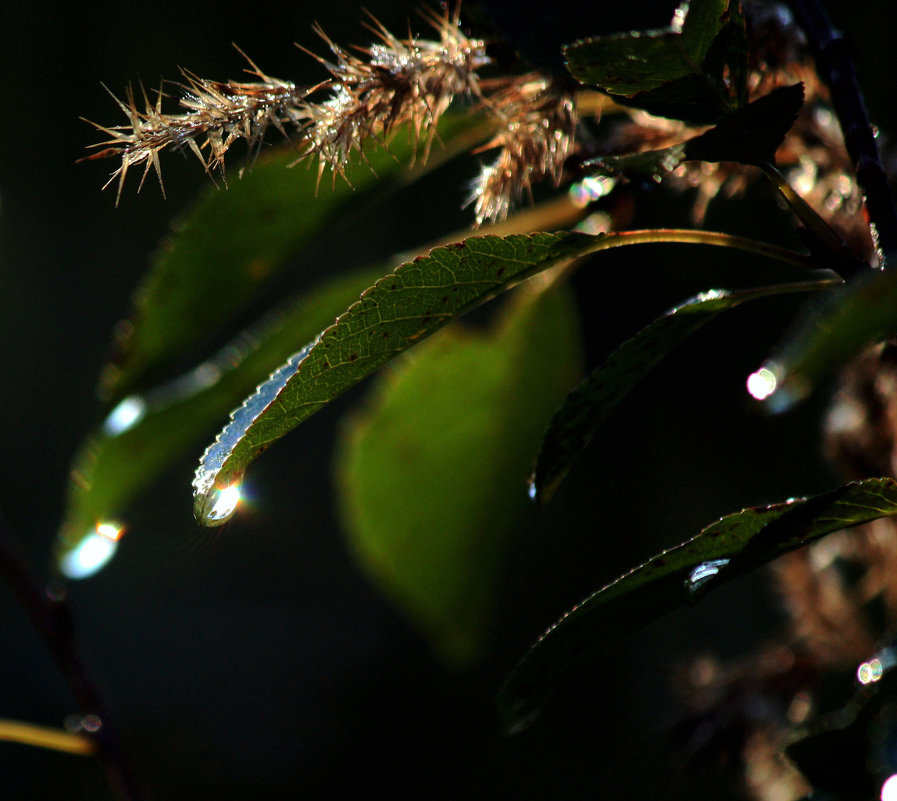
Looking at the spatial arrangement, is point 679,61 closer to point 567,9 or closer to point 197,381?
point 567,9

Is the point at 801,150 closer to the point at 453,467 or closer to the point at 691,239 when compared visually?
the point at 691,239

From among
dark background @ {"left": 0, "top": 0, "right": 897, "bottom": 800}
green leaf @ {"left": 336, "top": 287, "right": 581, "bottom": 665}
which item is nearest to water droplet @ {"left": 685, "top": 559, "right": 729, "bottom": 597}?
green leaf @ {"left": 336, "top": 287, "right": 581, "bottom": 665}

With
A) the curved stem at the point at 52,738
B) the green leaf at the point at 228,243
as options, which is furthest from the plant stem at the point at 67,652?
the green leaf at the point at 228,243

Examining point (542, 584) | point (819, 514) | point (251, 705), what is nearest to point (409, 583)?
point (819, 514)

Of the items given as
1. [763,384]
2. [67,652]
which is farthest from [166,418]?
[763,384]

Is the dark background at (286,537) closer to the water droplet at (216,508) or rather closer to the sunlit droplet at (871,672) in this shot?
the sunlit droplet at (871,672)

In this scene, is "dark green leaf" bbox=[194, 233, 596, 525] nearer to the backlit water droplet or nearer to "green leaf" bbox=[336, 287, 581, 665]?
the backlit water droplet
